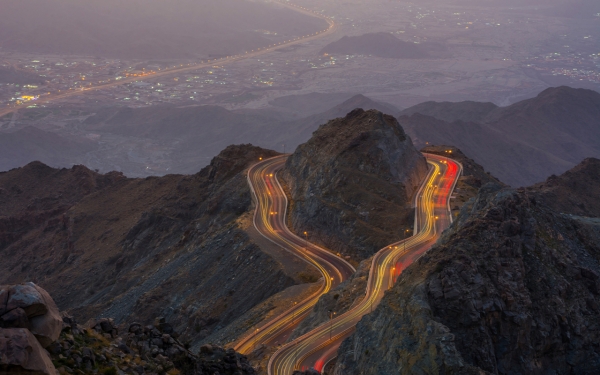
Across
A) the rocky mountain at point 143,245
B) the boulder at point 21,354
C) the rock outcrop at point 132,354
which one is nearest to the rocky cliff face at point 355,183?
the rocky mountain at point 143,245

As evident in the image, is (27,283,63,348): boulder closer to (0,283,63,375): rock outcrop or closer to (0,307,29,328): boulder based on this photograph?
(0,283,63,375): rock outcrop

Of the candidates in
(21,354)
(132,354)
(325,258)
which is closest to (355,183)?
(325,258)

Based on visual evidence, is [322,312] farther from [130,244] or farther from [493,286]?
[130,244]

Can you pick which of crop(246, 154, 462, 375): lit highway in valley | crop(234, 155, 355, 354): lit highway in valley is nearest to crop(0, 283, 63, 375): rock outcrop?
crop(246, 154, 462, 375): lit highway in valley

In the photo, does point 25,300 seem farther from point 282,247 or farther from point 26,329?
point 282,247

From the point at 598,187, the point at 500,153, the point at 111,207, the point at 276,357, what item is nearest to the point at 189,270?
the point at 276,357
